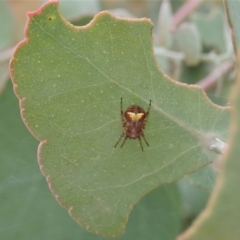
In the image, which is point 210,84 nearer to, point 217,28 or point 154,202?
point 217,28

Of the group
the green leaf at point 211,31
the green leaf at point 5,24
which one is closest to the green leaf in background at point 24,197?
the green leaf at point 5,24

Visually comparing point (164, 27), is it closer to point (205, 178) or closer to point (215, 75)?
point (215, 75)

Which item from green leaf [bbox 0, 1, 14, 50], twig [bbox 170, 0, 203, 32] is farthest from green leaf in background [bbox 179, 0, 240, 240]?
twig [bbox 170, 0, 203, 32]

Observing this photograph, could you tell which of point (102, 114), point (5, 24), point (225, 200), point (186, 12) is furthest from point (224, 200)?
point (186, 12)

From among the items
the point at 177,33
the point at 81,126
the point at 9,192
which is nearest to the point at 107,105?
the point at 81,126

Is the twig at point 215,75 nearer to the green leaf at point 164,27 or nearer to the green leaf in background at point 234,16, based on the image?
the green leaf at point 164,27
